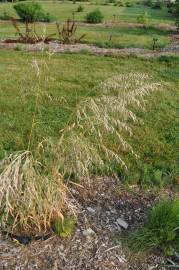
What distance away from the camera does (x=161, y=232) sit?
12.5ft

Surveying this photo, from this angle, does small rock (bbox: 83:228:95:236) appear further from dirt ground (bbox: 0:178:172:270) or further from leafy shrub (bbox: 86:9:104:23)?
leafy shrub (bbox: 86:9:104:23)

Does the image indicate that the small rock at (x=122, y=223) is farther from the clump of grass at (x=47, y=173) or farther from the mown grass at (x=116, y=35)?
the mown grass at (x=116, y=35)

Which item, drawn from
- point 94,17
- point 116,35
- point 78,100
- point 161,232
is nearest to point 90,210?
point 161,232

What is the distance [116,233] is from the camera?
404 centimetres

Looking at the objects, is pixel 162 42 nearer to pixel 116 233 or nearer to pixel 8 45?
pixel 8 45

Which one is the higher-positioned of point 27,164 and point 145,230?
point 27,164

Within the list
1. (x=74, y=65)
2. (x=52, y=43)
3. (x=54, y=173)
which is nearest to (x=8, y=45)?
(x=52, y=43)

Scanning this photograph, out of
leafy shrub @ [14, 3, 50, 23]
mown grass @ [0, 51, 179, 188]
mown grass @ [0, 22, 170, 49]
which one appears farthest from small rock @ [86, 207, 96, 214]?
leafy shrub @ [14, 3, 50, 23]

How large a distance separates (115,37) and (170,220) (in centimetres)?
1232

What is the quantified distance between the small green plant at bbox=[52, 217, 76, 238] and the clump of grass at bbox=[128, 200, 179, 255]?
0.52m

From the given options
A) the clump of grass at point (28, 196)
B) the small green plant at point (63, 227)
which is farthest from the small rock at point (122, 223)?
the clump of grass at point (28, 196)

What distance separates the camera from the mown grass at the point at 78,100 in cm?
569

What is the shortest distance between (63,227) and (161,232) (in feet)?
2.72

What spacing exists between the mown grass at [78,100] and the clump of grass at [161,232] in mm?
1182
